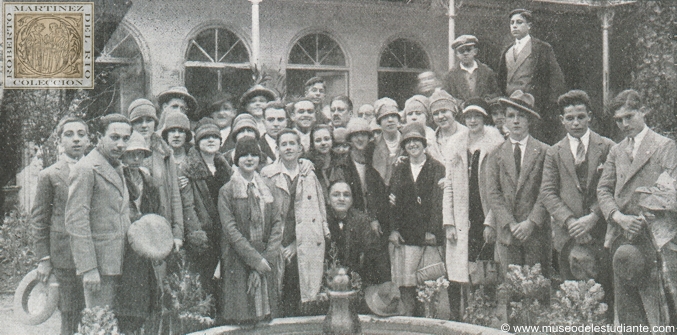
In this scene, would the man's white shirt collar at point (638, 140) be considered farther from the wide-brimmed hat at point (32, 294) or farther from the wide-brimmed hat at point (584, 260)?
the wide-brimmed hat at point (32, 294)

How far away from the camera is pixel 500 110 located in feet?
18.9

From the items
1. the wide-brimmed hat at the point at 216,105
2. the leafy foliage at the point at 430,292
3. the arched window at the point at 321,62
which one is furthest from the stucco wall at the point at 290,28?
the leafy foliage at the point at 430,292

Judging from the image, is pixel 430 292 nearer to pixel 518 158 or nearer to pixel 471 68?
pixel 518 158

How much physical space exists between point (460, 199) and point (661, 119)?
5.99ft

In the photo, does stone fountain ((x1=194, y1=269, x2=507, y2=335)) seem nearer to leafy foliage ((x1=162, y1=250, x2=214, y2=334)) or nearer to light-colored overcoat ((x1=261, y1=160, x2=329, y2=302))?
leafy foliage ((x1=162, y1=250, x2=214, y2=334))

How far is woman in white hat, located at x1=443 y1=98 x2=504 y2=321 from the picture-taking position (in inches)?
214

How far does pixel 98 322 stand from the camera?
4180 millimetres

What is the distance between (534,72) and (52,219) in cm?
421

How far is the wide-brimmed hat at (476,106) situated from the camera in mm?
5527

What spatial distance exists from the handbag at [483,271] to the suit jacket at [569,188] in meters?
0.54

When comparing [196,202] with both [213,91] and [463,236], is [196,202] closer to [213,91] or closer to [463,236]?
[463,236]

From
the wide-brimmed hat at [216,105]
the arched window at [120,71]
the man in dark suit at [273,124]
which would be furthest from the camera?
the arched window at [120,71]

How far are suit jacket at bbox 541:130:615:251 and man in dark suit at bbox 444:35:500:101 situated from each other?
115cm

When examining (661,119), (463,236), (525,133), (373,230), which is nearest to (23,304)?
(373,230)
